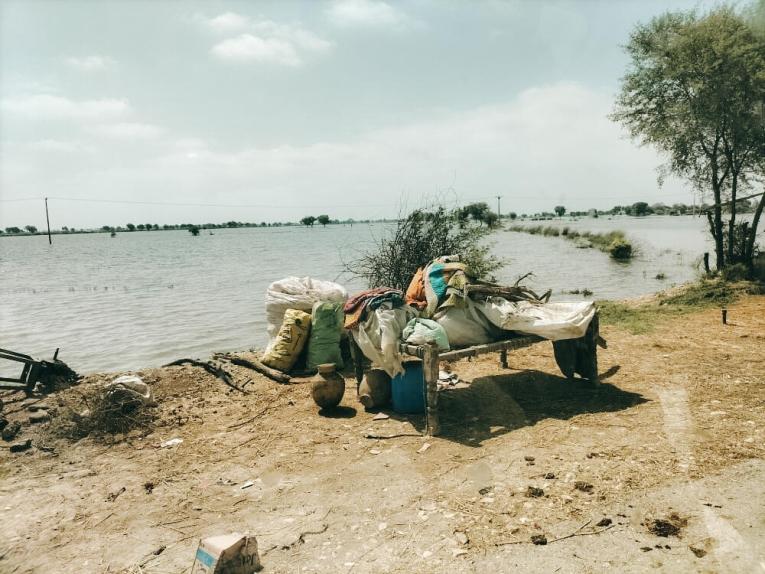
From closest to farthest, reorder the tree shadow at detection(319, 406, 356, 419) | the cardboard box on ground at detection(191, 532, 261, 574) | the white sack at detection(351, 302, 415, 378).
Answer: the cardboard box on ground at detection(191, 532, 261, 574) < the white sack at detection(351, 302, 415, 378) < the tree shadow at detection(319, 406, 356, 419)

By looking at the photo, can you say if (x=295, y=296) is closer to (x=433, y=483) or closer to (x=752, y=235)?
(x=433, y=483)

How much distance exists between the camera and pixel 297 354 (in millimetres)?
7203

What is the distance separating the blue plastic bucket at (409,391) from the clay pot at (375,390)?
0.19m

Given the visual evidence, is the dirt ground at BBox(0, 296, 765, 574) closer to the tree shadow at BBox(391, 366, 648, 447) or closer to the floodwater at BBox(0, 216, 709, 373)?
the tree shadow at BBox(391, 366, 648, 447)

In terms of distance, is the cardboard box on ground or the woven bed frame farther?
the woven bed frame

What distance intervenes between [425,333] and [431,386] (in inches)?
19.0

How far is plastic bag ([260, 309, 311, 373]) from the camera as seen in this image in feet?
23.3

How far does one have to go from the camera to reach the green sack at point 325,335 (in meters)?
7.10

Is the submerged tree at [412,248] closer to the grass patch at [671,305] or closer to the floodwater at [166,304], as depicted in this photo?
the floodwater at [166,304]

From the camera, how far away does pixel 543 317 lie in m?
5.09

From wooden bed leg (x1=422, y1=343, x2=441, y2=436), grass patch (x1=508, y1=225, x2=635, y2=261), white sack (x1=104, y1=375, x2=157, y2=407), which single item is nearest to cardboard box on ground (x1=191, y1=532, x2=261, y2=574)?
wooden bed leg (x1=422, y1=343, x2=441, y2=436)

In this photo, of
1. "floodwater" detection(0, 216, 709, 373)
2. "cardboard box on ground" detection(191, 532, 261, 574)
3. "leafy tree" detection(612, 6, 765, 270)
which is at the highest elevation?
"leafy tree" detection(612, 6, 765, 270)

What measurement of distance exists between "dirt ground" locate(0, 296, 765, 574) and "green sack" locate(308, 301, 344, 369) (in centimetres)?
117

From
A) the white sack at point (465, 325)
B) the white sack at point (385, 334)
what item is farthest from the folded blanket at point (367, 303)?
the white sack at point (465, 325)
